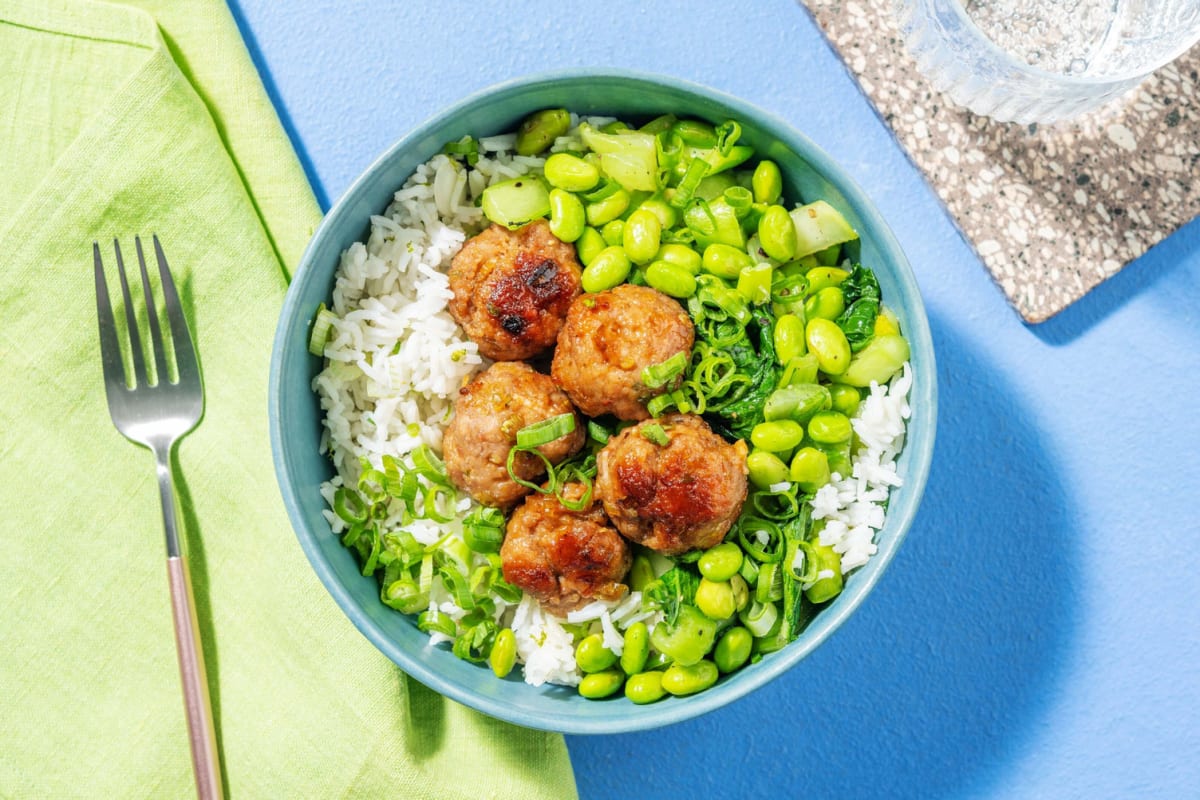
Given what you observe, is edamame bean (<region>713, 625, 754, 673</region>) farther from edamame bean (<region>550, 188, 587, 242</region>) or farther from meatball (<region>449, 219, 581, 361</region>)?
edamame bean (<region>550, 188, 587, 242</region>)

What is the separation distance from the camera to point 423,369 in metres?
2.96

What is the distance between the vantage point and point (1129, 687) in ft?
11.3

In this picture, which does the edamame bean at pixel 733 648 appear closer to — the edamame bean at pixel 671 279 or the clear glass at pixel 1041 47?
the edamame bean at pixel 671 279

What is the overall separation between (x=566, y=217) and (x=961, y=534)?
1.74 meters

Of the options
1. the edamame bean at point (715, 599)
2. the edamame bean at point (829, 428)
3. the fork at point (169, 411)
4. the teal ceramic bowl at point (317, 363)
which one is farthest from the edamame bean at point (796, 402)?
the fork at point (169, 411)

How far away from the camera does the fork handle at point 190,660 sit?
3.10 metres

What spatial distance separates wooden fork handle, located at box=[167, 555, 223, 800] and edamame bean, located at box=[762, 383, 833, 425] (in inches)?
73.7

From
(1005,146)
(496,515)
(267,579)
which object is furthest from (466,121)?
(1005,146)

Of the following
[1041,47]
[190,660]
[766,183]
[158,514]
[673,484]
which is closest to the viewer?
[673,484]

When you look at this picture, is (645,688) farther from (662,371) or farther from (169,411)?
(169,411)

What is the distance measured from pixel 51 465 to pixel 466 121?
5.68 feet

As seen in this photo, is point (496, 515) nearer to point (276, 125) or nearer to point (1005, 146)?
point (276, 125)

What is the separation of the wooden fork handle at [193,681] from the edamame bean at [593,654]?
1.20 m

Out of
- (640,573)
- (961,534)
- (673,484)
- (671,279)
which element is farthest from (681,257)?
(961,534)
